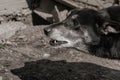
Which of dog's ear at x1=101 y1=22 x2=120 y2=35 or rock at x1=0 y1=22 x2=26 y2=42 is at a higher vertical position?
dog's ear at x1=101 y1=22 x2=120 y2=35

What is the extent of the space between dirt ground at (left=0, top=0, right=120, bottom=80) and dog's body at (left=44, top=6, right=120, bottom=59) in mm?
890

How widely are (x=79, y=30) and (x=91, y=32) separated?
0.61 ft

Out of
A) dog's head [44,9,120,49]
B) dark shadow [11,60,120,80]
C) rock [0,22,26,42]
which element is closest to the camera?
dog's head [44,9,120,49]

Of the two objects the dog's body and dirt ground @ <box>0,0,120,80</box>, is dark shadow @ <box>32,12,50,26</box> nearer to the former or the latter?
dirt ground @ <box>0,0,120,80</box>

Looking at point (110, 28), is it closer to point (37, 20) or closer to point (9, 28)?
point (9, 28)

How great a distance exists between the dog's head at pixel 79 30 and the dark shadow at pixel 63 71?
856 millimetres

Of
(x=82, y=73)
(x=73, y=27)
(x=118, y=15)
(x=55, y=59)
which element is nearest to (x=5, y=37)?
(x=55, y=59)

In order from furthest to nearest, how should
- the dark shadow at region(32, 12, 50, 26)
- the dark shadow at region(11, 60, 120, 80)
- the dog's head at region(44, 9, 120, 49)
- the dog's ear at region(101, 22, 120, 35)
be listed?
the dark shadow at region(32, 12, 50, 26) → the dark shadow at region(11, 60, 120, 80) → the dog's head at region(44, 9, 120, 49) → the dog's ear at region(101, 22, 120, 35)

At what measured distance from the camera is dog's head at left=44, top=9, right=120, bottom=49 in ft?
21.8

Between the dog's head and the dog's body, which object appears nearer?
the dog's body

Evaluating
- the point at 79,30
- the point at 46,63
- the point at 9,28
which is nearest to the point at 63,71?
the point at 46,63

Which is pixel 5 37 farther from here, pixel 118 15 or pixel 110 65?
pixel 118 15

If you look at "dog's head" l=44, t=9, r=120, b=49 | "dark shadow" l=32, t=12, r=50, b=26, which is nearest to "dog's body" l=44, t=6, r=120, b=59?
"dog's head" l=44, t=9, r=120, b=49

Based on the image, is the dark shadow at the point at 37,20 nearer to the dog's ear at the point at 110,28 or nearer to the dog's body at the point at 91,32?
the dog's body at the point at 91,32
